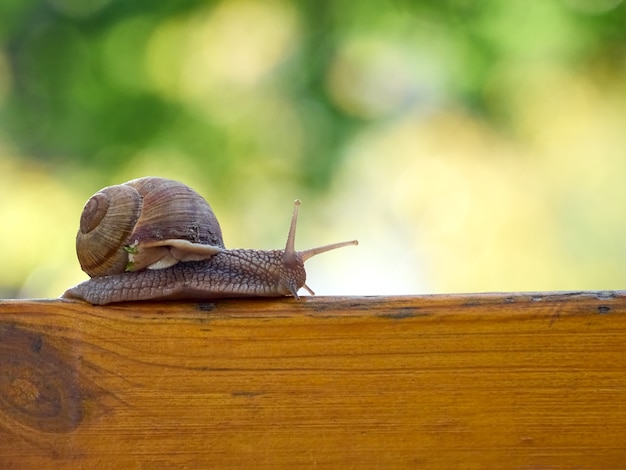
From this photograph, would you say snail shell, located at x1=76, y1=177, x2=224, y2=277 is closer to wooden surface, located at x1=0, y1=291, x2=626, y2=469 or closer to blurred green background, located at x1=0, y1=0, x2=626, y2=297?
wooden surface, located at x1=0, y1=291, x2=626, y2=469

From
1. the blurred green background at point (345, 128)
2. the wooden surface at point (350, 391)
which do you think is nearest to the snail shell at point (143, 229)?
the wooden surface at point (350, 391)

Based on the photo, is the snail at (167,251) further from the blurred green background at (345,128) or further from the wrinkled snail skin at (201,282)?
the blurred green background at (345,128)

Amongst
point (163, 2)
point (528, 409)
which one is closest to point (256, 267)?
point (528, 409)

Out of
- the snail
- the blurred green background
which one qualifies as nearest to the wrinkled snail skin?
the snail

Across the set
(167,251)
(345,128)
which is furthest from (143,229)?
(345,128)

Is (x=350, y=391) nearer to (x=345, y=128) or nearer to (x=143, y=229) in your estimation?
(x=143, y=229)

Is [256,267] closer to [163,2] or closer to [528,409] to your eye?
[528,409]
